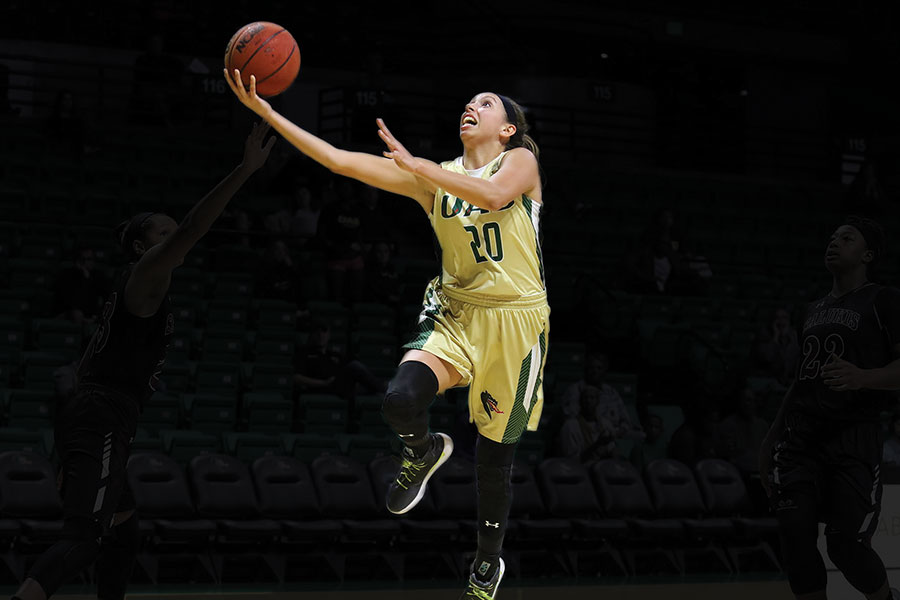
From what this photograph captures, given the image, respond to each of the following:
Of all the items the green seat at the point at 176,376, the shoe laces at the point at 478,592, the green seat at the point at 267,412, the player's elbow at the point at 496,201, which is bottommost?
the shoe laces at the point at 478,592

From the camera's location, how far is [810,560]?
5.95 metres

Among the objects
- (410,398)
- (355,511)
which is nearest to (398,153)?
(410,398)

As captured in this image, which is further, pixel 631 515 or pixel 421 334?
pixel 631 515

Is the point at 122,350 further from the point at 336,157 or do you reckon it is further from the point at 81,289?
the point at 81,289

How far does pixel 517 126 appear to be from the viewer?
5910mm

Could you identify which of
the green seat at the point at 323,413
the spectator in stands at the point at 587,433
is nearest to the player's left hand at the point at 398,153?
the green seat at the point at 323,413

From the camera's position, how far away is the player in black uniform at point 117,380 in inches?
205

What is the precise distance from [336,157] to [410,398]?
1.11 m

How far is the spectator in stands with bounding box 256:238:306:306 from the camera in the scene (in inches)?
499

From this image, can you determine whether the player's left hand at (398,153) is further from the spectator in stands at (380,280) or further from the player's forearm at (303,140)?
the spectator in stands at (380,280)

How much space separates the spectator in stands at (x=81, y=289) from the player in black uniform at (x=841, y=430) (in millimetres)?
6843

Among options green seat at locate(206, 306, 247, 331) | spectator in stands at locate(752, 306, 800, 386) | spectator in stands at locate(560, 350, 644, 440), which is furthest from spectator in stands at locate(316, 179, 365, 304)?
spectator in stands at locate(752, 306, 800, 386)

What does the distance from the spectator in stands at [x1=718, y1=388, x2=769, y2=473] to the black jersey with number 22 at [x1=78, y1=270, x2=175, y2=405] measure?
763cm

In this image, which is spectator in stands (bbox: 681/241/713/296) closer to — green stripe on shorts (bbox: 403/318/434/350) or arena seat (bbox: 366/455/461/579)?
arena seat (bbox: 366/455/461/579)
